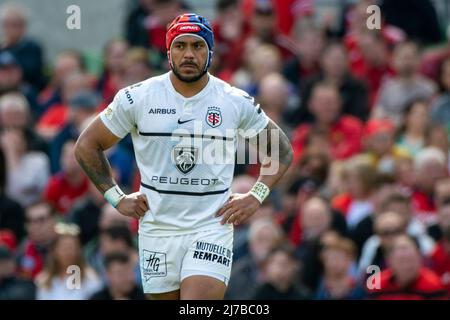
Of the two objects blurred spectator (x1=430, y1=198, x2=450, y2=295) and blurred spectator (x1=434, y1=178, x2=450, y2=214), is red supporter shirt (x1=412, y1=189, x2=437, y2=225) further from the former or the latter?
blurred spectator (x1=430, y1=198, x2=450, y2=295)

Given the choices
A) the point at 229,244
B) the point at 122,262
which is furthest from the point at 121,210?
the point at 122,262

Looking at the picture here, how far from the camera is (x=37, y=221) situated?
53.9 feet

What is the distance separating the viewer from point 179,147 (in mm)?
10984

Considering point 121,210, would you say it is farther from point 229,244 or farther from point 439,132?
point 439,132

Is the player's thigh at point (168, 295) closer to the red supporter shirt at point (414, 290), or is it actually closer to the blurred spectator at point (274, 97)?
the red supporter shirt at point (414, 290)

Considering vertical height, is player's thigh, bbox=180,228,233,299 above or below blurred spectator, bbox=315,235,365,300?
above

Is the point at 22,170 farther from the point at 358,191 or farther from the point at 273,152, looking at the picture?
the point at 273,152

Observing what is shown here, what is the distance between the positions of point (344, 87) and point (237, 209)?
6.83 meters

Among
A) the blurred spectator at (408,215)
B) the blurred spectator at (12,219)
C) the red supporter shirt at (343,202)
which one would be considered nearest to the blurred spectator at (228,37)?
the red supporter shirt at (343,202)

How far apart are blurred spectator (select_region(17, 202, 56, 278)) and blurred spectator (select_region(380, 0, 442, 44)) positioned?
16.3 ft

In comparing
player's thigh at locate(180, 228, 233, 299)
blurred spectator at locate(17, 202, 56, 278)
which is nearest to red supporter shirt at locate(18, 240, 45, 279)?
blurred spectator at locate(17, 202, 56, 278)

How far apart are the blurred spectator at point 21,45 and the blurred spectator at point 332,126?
4317 mm

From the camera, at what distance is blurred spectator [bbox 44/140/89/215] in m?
17.3

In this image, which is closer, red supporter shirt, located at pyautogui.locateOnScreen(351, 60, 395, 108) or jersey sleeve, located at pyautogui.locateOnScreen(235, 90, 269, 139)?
jersey sleeve, located at pyautogui.locateOnScreen(235, 90, 269, 139)
